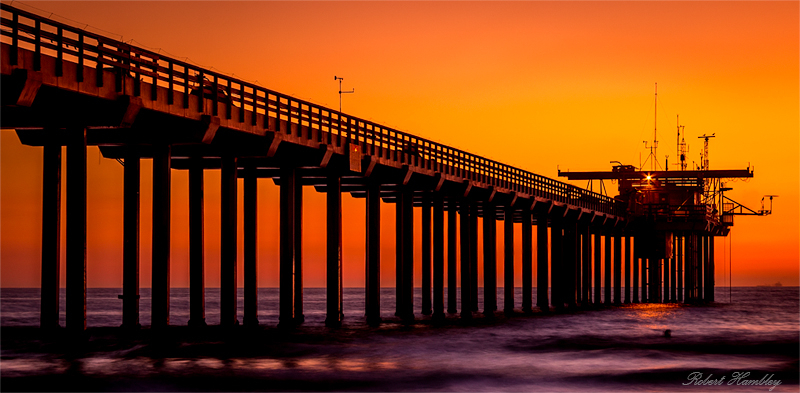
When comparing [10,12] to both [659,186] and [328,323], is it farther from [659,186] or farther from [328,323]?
[659,186]

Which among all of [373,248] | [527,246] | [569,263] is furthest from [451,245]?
[569,263]

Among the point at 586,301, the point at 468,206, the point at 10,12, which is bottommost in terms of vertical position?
the point at 586,301

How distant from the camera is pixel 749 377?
2656 centimetres

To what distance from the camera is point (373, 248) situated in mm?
39469

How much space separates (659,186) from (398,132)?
166 feet

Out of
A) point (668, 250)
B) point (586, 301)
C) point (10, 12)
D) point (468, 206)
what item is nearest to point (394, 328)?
point (468, 206)

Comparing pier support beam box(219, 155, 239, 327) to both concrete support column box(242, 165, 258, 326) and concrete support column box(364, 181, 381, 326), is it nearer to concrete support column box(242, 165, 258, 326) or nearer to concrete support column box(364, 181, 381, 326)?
concrete support column box(242, 165, 258, 326)

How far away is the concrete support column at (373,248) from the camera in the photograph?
130 feet

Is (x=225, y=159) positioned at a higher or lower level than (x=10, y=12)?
lower

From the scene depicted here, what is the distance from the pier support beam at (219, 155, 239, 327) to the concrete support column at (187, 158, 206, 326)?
70 centimetres

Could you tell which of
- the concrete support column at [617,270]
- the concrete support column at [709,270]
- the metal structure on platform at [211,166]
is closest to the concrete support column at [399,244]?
the metal structure on platform at [211,166]

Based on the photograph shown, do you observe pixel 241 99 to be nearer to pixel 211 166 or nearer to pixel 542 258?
pixel 211 166
